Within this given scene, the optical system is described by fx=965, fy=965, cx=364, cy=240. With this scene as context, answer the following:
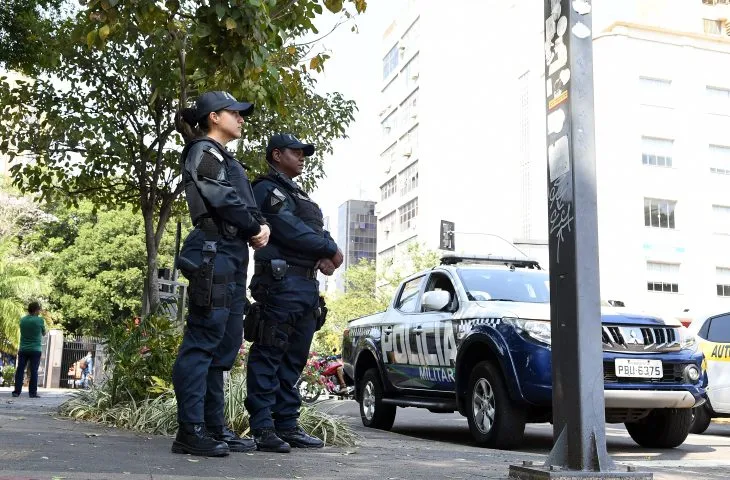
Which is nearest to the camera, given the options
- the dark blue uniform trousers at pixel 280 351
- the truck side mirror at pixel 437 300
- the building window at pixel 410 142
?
the dark blue uniform trousers at pixel 280 351

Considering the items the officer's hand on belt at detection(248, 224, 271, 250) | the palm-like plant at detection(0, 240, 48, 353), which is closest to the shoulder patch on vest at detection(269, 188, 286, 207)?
the officer's hand on belt at detection(248, 224, 271, 250)

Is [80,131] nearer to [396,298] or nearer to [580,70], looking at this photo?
[396,298]

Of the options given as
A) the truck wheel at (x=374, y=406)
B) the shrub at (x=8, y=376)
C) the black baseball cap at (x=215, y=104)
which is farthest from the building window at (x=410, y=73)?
the black baseball cap at (x=215, y=104)

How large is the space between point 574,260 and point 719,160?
153 ft

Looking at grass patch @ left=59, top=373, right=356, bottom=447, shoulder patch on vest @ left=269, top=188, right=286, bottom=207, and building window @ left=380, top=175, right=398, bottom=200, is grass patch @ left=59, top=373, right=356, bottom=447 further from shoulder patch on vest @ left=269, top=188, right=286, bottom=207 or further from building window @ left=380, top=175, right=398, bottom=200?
building window @ left=380, top=175, right=398, bottom=200

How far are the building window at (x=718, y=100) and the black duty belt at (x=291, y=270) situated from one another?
4592 centimetres

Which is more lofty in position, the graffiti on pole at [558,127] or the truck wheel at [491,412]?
the graffiti on pole at [558,127]

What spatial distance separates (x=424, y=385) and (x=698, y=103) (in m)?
42.7

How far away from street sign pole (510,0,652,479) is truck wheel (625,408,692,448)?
406cm

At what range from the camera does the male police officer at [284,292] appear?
6121mm

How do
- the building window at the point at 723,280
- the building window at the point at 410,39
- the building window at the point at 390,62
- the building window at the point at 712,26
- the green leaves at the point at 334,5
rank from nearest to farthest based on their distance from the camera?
the green leaves at the point at 334,5 < the building window at the point at 723,280 < the building window at the point at 712,26 < the building window at the point at 410,39 < the building window at the point at 390,62

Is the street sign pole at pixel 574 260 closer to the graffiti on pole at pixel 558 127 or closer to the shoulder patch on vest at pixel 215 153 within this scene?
the graffiti on pole at pixel 558 127

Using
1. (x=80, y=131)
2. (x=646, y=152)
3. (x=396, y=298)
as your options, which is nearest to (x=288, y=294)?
(x=396, y=298)

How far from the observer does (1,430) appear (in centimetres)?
679
